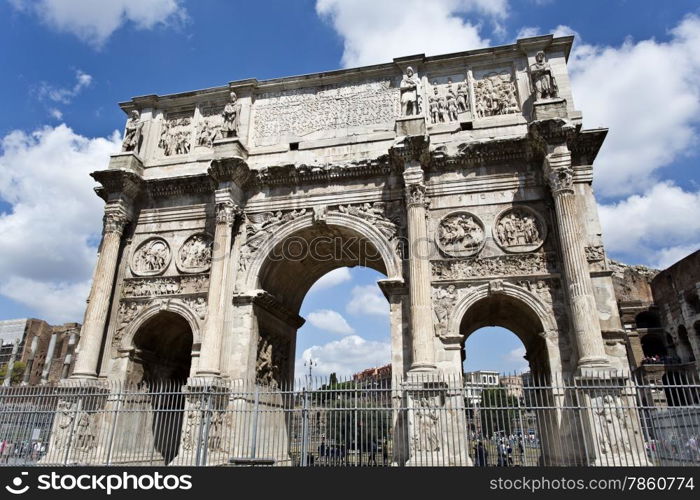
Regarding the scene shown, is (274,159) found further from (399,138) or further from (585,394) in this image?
(585,394)

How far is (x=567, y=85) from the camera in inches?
515

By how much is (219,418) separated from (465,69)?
11.3m

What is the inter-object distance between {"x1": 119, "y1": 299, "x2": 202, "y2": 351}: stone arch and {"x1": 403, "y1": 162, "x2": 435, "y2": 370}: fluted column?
574 centimetres

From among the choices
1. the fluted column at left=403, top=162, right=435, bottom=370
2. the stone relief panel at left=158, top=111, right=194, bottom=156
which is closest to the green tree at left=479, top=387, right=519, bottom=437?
the fluted column at left=403, top=162, right=435, bottom=370

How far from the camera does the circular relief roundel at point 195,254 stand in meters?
13.7

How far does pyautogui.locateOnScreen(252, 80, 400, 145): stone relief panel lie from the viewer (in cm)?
1425

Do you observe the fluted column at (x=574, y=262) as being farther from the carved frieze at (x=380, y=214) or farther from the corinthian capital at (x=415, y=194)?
the carved frieze at (x=380, y=214)

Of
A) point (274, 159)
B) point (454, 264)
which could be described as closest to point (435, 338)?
point (454, 264)

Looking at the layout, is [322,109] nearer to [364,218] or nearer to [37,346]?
[364,218]

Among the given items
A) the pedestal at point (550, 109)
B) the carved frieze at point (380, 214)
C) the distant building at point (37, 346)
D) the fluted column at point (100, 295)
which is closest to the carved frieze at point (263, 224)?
the carved frieze at point (380, 214)

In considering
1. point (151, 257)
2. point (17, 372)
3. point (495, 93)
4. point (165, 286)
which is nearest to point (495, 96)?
point (495, 93)

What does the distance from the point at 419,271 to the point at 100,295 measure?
8.33 m

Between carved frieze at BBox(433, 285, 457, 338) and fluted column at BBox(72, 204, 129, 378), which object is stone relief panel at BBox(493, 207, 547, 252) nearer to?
carved frieze at BBox(433, 285, 457, 338)

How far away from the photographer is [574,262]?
35.5 ft
